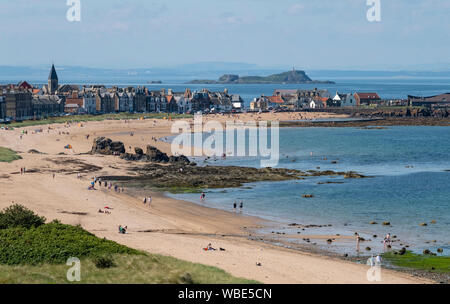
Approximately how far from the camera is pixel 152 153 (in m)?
71.9

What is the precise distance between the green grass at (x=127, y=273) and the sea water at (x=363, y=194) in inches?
495

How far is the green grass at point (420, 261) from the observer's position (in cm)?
3216

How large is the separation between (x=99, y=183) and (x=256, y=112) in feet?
384

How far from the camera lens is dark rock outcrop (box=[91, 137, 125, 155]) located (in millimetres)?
76438

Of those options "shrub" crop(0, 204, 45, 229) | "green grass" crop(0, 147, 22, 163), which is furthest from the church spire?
"shrub" crop(0, 204, 45, 229)

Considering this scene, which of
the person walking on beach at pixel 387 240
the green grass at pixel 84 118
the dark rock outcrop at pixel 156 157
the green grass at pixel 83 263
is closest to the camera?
the green grass at pixel 83 263

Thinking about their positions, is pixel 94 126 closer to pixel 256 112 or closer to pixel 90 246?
pixel 256 112

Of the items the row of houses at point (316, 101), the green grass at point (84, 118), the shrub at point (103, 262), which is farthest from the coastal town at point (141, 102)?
the shrub at point (103, 262)

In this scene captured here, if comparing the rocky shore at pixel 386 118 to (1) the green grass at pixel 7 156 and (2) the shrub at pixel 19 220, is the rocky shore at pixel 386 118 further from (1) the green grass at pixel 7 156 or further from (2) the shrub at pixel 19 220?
(2) the shrub at pixel 19 220

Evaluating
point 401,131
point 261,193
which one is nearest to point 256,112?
point 401,131

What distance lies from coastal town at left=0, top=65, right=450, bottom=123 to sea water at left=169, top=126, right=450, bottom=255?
2498 inches
